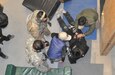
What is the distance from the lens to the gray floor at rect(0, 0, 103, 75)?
3.18 metres

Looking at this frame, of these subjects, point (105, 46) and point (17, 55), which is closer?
point (105, 46)

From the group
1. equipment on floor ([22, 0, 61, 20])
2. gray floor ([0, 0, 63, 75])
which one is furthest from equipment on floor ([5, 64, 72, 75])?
equipment on floor ([22, 0, 61, 20])

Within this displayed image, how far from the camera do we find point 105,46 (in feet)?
9.27

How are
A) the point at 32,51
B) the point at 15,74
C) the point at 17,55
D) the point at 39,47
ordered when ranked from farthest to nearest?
the point at 17,55 < the point at 15,74 < the point at 32,51 < the point at 39,47

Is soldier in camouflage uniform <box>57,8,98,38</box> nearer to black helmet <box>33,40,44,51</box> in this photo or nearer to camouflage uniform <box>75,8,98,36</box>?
camouflage uniform <box>75,8,98,36</box>

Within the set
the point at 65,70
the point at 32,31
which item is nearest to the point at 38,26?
the point at 32,31

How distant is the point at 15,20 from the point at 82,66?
120 cm

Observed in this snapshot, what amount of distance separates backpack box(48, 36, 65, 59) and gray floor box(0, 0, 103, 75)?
0.35 m

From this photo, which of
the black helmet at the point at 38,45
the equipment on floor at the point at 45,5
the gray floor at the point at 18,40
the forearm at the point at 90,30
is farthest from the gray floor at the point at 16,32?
the black helmet at the point at 38,45

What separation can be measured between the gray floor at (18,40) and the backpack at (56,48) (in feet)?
1.15

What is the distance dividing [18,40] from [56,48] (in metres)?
0.82

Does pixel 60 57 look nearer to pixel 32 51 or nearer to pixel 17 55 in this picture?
pixel 32 51

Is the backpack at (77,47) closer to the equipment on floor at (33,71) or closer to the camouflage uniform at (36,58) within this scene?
the equipment on floor at (33,71)

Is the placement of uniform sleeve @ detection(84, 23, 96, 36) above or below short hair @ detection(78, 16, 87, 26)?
below
